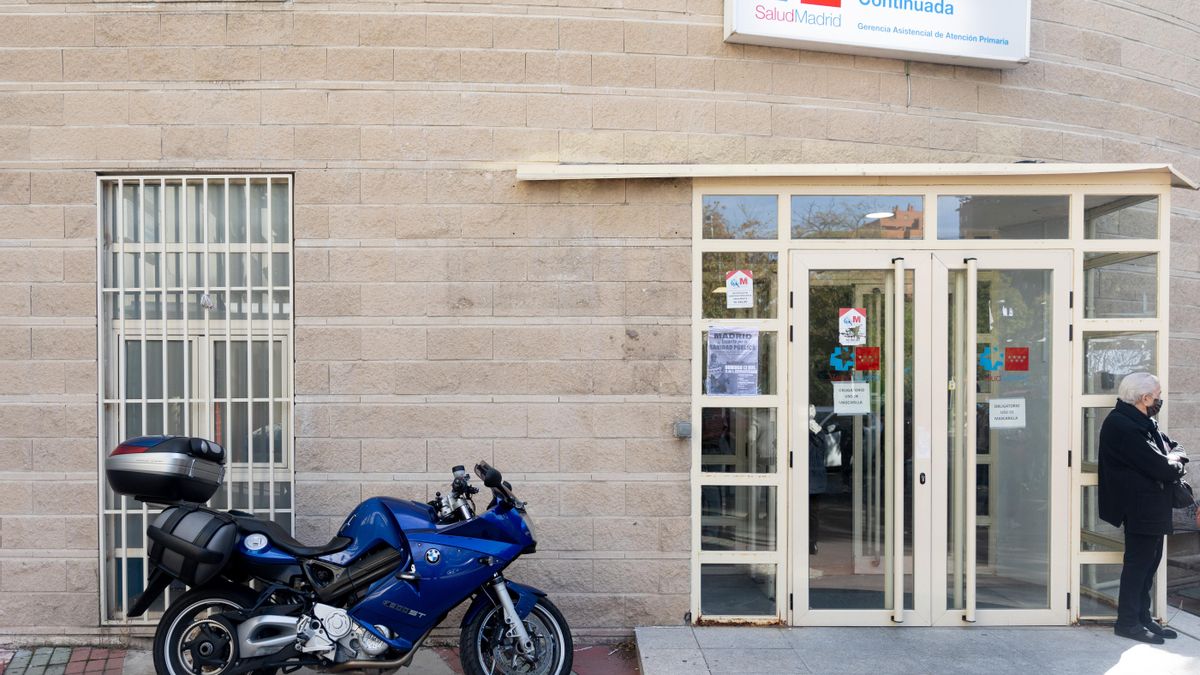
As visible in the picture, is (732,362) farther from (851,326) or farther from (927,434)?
(927,434)

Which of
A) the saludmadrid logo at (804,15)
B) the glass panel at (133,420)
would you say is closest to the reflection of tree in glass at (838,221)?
the saludmadrid logo at (804,15)

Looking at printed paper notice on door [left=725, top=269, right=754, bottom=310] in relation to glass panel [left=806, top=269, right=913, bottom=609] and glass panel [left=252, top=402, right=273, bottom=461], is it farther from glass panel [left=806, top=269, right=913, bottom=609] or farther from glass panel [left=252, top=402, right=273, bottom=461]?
glass panel [left=252, top=402, right=273, bottom=461]

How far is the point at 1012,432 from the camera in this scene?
213 inches

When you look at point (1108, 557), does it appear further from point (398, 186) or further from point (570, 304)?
point (398, 186)

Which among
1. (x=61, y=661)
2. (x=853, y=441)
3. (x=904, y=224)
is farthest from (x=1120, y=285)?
(x=61, y=661)

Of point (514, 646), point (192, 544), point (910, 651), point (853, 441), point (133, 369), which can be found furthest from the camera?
point (853, 441)

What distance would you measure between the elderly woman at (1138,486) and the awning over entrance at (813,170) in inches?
51.6

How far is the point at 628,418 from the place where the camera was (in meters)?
5.26

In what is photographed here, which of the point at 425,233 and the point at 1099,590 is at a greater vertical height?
the point at 425,233

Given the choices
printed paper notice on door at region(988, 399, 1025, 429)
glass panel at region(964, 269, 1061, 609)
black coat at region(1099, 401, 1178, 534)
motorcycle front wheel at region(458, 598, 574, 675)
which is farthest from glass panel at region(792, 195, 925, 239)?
motorcycle front wheel at region(458, 598, 574, 675)

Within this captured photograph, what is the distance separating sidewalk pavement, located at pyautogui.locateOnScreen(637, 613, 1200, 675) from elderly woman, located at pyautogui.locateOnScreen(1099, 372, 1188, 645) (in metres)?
0.20

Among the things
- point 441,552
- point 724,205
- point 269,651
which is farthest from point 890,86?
point 269,651

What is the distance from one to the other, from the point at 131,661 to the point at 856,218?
5173 mm

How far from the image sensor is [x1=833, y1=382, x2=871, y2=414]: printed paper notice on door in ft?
17.5
